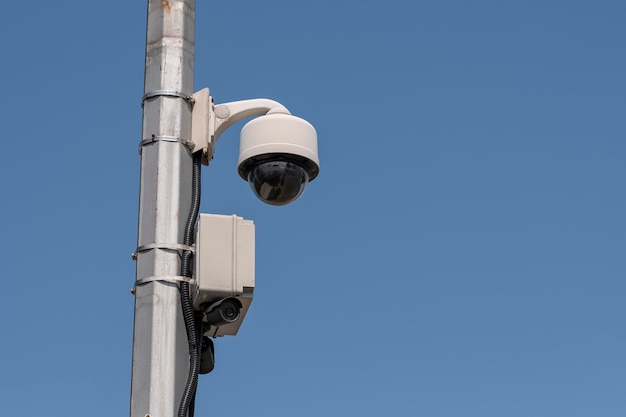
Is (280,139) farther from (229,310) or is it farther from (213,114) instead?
(229,310)

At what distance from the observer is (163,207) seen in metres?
5.16

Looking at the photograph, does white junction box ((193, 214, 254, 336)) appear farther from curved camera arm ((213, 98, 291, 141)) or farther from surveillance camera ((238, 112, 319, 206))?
curved camera arm ((213, 98, 291, 141))

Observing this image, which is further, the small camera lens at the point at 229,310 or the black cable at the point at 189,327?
the small camera lens at the point at 229,310

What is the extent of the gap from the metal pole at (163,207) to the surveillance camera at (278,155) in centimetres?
28

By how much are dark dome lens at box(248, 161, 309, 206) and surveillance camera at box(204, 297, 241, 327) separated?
600mm

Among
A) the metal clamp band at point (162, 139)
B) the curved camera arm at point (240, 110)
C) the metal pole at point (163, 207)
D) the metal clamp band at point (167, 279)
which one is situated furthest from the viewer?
the curved camera arm at point (240, 110)

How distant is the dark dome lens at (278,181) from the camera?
5.43 meters

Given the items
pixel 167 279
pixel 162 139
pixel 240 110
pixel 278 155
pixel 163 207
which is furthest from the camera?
pixel 240 110

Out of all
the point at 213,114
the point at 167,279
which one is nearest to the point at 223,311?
the point at 167,279

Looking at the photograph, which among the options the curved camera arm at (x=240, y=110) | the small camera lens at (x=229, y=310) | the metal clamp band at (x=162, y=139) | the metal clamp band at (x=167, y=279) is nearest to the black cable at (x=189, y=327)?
the metal clamp band at (x=167, y=279)

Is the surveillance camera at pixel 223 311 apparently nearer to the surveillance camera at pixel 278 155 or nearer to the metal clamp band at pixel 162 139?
the surveillance camera at pixel 278 155

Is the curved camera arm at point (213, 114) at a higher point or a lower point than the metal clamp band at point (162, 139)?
higher

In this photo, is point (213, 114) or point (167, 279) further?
point (213, 114)

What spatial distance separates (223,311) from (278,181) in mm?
676
